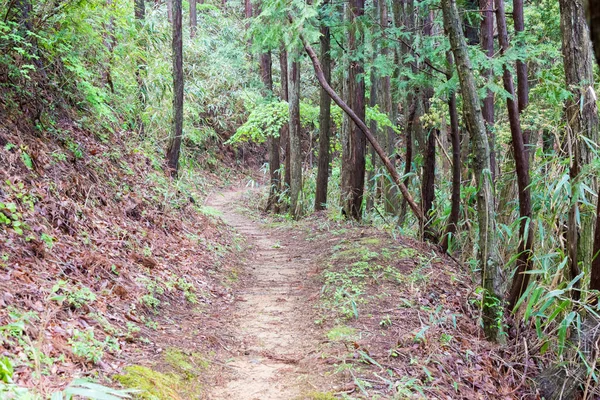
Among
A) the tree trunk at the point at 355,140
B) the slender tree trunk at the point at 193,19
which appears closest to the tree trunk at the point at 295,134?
the tree trunk at the point at 355,140

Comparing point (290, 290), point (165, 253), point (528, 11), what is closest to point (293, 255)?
point (290, 290)

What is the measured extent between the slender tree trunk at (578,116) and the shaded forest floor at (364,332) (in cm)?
145

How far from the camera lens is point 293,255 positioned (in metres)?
10.2

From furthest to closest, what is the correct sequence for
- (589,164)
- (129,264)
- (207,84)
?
(207,84)
(129,264)
(589,164)

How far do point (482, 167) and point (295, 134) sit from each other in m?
9.23

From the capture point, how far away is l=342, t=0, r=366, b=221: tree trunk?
10.8 meters

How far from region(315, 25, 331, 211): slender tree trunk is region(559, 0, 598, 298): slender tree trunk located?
733cm

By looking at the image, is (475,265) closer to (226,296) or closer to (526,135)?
(526,135)

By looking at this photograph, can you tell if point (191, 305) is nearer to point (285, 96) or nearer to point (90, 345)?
point (90, 345)

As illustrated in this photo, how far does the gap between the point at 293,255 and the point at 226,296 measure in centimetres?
304

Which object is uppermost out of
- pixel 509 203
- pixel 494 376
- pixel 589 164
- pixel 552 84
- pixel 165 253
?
pixel 552 84

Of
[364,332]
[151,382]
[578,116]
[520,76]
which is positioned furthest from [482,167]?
[151,382]

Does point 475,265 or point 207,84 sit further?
point 207,84

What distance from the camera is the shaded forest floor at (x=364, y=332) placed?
4602 mm
